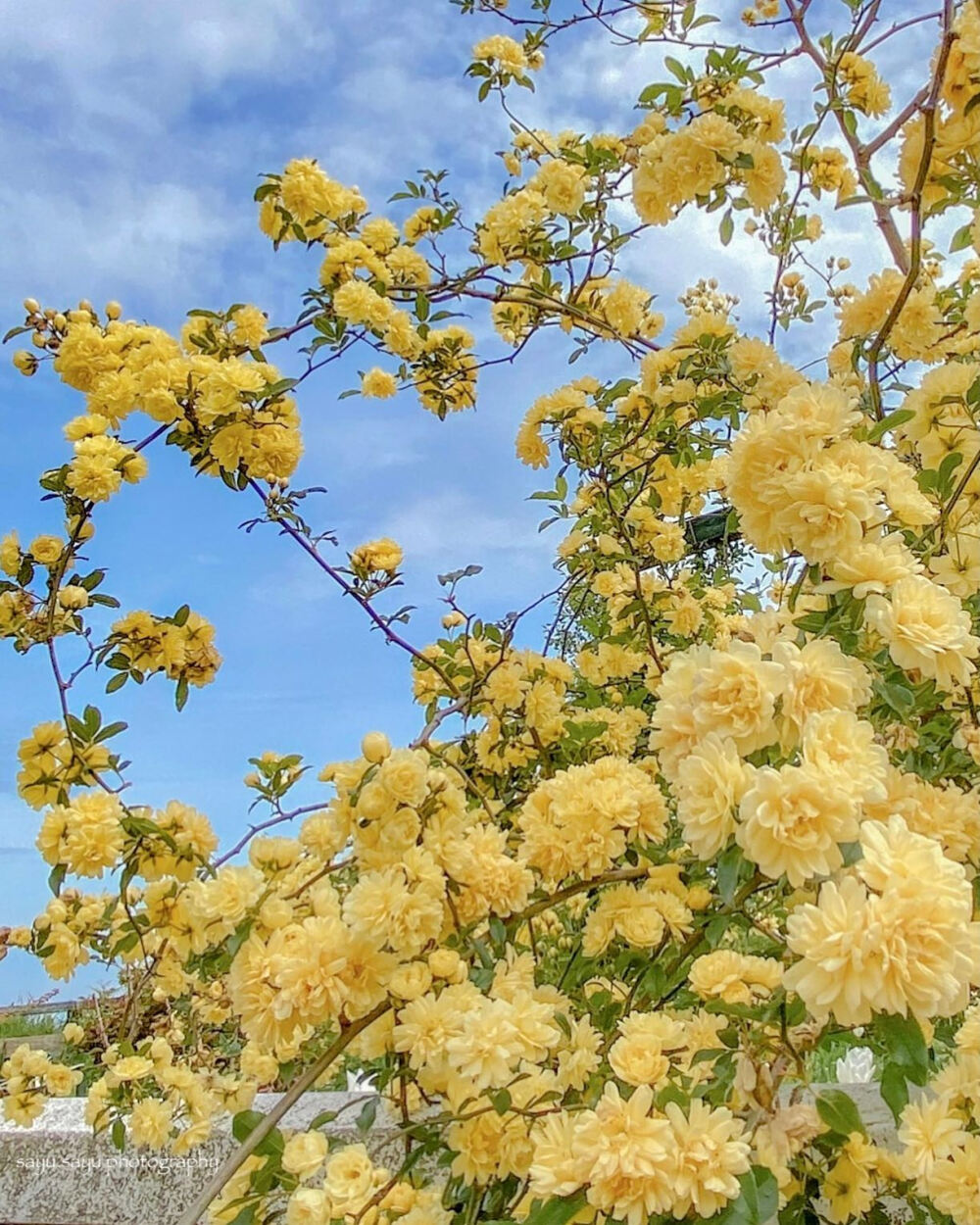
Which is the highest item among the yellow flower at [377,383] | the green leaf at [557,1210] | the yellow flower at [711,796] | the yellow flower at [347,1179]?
the yellow flower at [377,383]

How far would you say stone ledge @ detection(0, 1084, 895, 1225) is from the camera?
1939mm

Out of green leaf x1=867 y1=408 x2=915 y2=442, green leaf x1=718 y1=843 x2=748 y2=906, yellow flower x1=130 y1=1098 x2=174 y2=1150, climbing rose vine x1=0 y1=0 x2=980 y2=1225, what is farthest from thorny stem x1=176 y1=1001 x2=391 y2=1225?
green leaf x1=867 y1=408 x2=915 y2=442

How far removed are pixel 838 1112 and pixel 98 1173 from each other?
1.73 m

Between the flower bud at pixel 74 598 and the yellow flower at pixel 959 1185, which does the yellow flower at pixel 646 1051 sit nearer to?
the yellow flower at pixel 959 1185

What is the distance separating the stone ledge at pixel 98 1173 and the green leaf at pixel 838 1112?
121 cm

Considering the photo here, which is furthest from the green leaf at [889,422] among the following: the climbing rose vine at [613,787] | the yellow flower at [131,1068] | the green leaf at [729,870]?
the yellow flower at [131,1068]

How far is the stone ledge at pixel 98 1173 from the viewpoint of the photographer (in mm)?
1939

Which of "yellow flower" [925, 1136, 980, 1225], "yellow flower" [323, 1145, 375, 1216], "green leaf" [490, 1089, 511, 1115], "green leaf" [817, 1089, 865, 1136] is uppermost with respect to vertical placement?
"green leaf" [490, 1089, 511, 1115]

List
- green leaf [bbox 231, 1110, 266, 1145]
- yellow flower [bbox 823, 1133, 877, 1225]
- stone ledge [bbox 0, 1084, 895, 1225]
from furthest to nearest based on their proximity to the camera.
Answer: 1. stone ledge [bbox 0, 1084, 895, 1225]
2. yellow flower [bbox 823, 1133, 877, 1225]
3. green leaf [bbox 231, 1110, 266, 1145]

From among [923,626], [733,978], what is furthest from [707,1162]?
[923,626]

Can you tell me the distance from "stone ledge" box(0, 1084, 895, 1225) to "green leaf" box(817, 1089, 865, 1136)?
1.21 metres

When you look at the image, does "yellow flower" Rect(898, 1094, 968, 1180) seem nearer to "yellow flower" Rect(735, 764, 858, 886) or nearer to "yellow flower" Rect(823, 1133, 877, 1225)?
"yellow flower" Rect(823, 1133, 877, 1225)

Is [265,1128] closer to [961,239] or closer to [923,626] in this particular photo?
[923,626]

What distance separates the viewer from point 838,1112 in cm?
83
